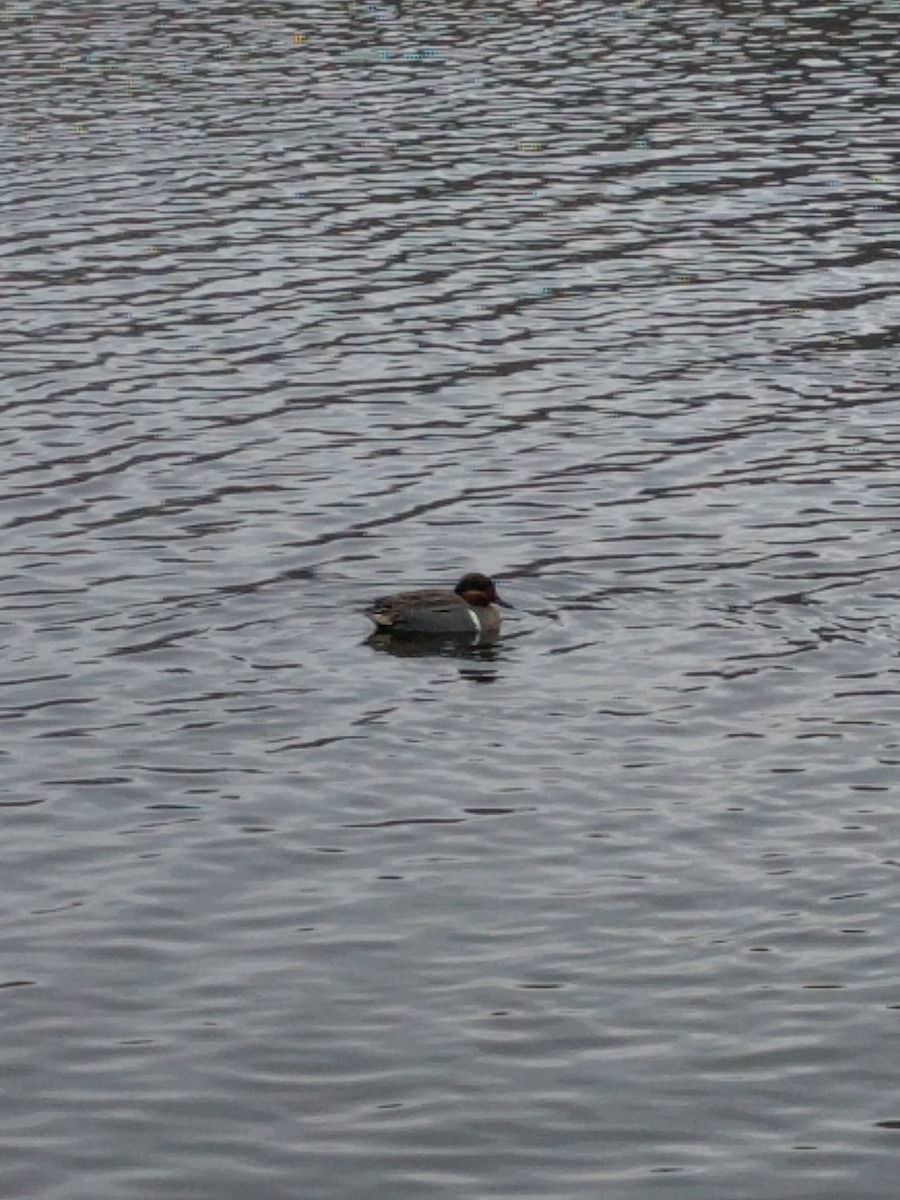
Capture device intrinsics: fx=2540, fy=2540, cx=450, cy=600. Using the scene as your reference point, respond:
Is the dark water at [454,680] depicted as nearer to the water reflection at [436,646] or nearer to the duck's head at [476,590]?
the water reflection at [436,646]

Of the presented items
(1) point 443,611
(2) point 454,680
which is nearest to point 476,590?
(1) point 443,611

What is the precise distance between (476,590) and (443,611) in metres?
0.39

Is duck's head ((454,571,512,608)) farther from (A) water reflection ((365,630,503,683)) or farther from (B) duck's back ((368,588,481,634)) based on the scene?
(A) water reflection ((365,630,503,683))

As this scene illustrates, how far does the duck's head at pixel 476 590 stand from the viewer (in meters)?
19.7

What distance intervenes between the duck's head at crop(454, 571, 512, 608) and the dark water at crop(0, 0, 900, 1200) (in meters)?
0.43

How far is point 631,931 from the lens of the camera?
47.5 ft

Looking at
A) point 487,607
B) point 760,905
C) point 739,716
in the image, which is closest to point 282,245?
point 487,607

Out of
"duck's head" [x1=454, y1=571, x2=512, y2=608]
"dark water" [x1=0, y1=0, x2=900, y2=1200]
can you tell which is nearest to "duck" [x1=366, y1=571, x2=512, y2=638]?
"duck's head" [x1=454, y1=571, x2=512, y2=608]

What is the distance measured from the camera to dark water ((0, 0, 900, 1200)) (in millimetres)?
12656

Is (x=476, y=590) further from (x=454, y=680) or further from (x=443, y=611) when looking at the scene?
(x=454, y=680)

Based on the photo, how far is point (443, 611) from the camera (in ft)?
64.0

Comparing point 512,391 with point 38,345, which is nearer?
point 512,391

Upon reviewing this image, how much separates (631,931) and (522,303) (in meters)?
17.8

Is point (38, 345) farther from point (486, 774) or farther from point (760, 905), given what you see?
point (760, 905)
